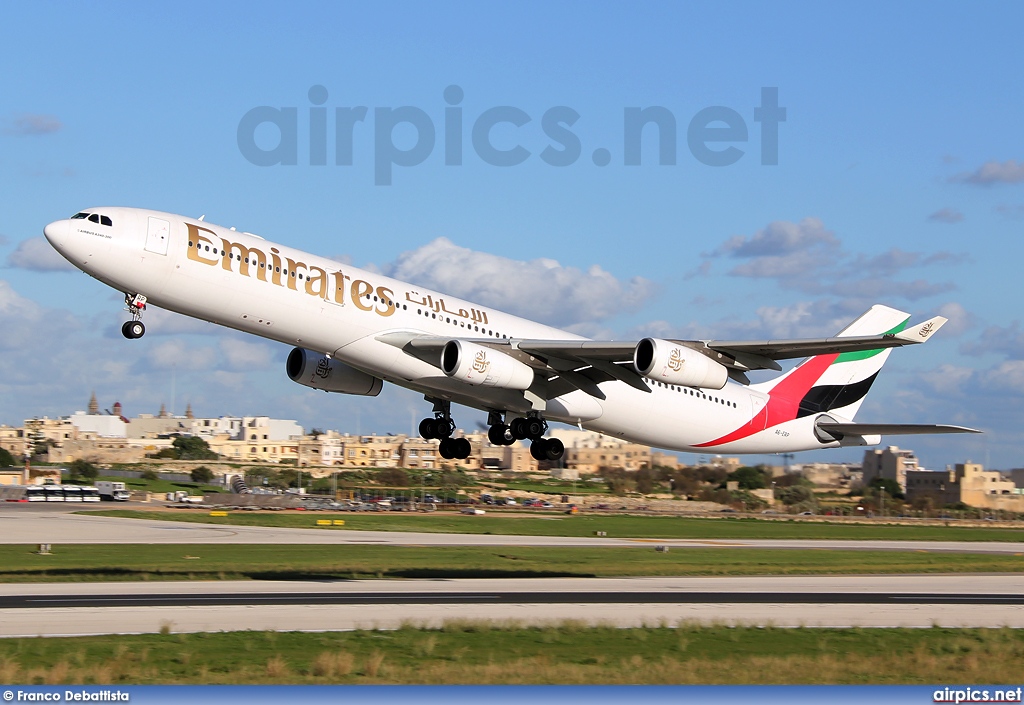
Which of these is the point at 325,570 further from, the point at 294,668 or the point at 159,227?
the point at 294,668

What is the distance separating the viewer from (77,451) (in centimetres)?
19025

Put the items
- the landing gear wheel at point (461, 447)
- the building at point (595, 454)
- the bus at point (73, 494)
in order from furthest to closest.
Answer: the building at point (595, 454) < the bus at point (73, 494) < the landing gear wheel at point (461, 447)

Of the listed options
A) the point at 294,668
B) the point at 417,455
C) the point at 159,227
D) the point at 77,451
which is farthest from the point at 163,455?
the point at 294,668

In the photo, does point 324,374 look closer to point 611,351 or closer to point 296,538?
point 611,351

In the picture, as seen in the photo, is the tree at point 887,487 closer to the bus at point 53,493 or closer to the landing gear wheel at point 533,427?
the bus at point 53,493

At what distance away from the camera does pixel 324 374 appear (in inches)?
1571

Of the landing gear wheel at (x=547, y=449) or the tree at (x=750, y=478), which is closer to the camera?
the landing gear wheel at (x=547, y=449)

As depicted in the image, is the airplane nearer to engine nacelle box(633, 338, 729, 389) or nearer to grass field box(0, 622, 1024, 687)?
engine nacelle box(633, 338, 729, 389)

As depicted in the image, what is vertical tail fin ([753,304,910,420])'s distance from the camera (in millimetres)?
47938

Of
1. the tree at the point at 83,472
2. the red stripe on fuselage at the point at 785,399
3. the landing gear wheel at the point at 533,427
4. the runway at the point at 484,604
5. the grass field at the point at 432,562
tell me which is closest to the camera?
the runway at the point at 484,604

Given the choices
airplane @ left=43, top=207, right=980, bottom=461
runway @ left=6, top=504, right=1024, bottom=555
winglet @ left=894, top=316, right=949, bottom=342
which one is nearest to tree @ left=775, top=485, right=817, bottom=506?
runway @ left=6, top=504, right=1024, bottom=555

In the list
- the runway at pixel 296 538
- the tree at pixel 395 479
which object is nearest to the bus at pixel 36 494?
the runway at pixel 296 538

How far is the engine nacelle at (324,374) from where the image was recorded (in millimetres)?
39750

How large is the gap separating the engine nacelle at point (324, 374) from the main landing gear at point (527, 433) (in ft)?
14.9
